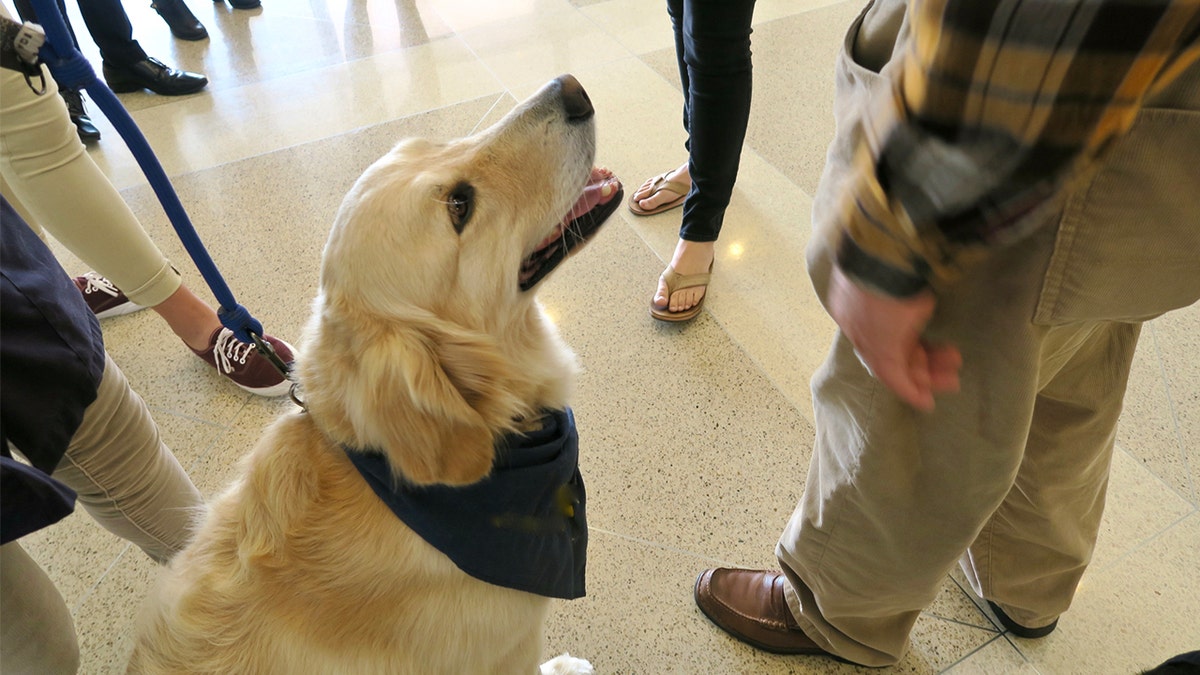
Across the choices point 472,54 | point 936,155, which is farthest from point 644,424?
point 472,54

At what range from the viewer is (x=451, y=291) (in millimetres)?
1028

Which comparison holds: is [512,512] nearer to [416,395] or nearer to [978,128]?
[416,395]

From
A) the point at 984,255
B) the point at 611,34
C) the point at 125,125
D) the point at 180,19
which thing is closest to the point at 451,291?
the point at 125,125

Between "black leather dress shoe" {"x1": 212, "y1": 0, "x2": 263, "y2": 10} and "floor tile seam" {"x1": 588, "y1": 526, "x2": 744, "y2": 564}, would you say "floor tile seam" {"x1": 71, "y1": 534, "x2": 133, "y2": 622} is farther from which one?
"black leather dress shoe" {"x1": 212, "y1": 0, "x2": 263, "y2": 10}

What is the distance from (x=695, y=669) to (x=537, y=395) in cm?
70

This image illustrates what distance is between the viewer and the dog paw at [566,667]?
1351 millimetres

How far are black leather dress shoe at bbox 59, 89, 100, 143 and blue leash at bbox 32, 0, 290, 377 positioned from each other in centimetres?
207

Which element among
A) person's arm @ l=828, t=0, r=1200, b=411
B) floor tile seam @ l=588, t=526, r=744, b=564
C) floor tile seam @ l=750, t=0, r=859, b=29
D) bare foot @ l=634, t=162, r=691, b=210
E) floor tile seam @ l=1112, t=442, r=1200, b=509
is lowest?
floor tile seam @ l=588, t=526, r=744, b=564

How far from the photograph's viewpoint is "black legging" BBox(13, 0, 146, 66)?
2.84 metres

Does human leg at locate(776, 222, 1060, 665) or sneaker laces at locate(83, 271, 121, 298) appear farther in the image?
sneaker laces at locate(83, 271, 121, 298)

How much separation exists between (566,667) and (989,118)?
1247mm

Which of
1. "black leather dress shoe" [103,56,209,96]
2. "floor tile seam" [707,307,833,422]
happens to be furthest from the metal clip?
"black leather dress shoe" [103,56,209,96]

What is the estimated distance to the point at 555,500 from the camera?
3.65 feet

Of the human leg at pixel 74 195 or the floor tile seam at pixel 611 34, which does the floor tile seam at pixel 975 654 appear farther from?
the floor tile seam at pixel 611 34
